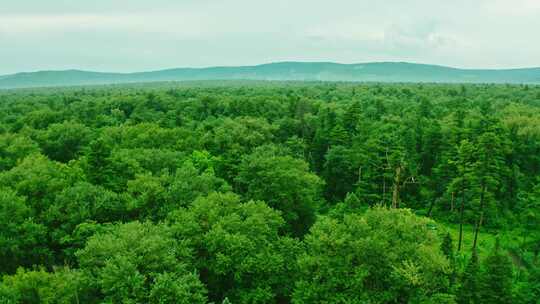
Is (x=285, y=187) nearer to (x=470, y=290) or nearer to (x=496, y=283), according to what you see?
(x=470, y=290)

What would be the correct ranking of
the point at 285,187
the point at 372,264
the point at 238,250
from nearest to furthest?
the point at 372,264 → the point at 238,250 → the point at 285,187

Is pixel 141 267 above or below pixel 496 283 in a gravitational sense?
above

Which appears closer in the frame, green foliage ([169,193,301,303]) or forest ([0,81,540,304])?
forest ([0,81,540,304])

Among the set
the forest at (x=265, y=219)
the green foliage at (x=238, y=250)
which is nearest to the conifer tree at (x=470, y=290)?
the forest at (x=265, y=219)

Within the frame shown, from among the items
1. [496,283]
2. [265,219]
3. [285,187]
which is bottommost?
[496,283]

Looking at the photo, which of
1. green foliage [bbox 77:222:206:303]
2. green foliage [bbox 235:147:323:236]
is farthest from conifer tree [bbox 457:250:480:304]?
green foliage [bbox 77:222:206:303]

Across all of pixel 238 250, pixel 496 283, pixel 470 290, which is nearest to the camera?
pixel 238 250

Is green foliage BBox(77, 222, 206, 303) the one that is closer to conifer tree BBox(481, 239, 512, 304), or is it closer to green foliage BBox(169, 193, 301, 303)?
green foliage BBox(169, 193, 301, 303)

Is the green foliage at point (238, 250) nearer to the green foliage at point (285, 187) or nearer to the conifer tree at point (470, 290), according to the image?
the green foliage at point (285, 187)

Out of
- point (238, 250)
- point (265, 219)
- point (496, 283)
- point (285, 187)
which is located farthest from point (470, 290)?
point (285, 187)

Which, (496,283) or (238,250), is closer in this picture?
(238,250)
